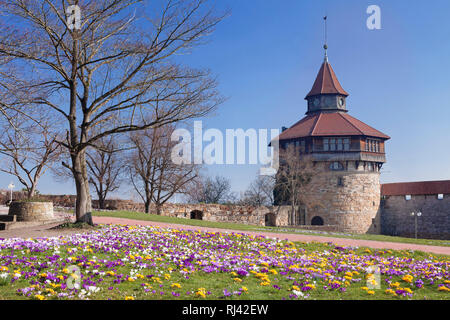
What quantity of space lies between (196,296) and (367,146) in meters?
45.2

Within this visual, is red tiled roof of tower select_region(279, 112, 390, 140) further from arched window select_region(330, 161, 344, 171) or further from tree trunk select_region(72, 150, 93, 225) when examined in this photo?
tree trunk select_region(72, 150, 93, 225)

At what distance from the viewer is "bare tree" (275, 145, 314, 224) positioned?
46.5 metres

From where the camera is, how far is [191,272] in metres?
9.36

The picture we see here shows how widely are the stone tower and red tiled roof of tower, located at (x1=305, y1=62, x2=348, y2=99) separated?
18.2 feet

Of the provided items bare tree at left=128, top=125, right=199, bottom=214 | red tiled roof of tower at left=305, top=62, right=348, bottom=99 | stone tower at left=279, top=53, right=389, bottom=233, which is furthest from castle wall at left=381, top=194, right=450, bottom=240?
bare tree at left=128, top=125, right=199, bottom=214

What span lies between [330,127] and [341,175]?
5.80 m

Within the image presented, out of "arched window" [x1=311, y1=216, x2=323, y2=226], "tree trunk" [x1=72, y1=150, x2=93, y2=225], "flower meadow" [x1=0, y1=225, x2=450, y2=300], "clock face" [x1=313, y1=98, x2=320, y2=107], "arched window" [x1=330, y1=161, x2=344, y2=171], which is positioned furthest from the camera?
"clock face" [x1=313, y1=98, x2=320, y2=107]

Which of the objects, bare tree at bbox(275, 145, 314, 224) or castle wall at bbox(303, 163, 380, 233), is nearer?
bare tree at bbox(275, 145, 314, 224)

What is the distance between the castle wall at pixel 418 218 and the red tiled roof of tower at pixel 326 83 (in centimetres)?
1507

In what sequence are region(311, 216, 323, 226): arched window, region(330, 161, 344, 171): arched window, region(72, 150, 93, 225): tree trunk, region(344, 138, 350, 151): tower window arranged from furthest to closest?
region(311, 216, 323, 226): arched window
region(330, 161, 344, 171): arched window
region(344, 138, 350, 151): tower window
region(72, 150, 93, 225): tree trunk

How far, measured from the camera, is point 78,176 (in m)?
16.8

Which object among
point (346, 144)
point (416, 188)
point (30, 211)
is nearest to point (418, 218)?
point (416, 188)

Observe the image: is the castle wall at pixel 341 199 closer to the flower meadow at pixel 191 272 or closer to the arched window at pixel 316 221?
the arched window at pixel 316 221

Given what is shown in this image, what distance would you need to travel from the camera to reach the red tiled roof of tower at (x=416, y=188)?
4919 centimetres
